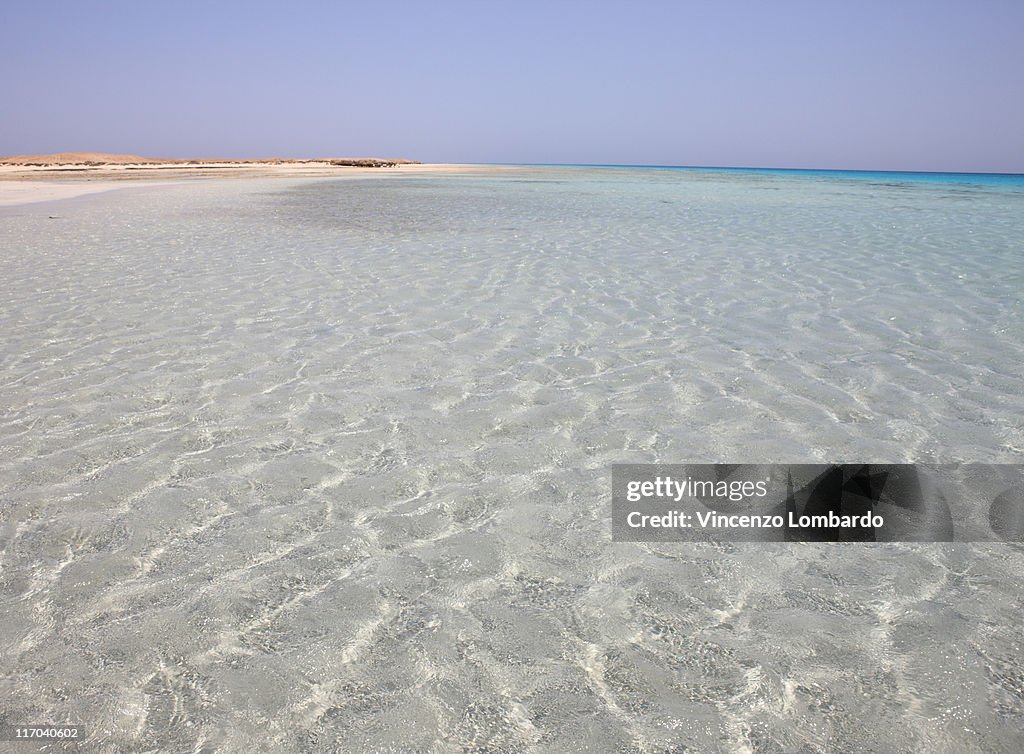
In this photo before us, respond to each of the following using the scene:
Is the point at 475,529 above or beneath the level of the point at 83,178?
beneath

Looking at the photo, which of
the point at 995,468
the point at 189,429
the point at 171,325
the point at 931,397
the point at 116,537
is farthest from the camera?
the point at 171,325

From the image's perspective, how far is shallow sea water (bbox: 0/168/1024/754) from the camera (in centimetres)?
184

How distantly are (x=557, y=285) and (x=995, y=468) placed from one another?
484 centimetres

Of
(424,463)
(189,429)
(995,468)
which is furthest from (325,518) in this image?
(995,468)

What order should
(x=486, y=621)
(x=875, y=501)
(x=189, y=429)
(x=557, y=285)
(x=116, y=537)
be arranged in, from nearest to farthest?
(x=486, y=621) < (x=116, y=537) < (x=875, y=501) < (x=189, y=429) < (x=557, y=285)

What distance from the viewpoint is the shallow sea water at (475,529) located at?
184 centimetres

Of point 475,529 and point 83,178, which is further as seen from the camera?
point 83,178

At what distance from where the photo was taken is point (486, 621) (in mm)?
2182

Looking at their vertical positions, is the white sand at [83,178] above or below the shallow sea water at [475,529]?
above

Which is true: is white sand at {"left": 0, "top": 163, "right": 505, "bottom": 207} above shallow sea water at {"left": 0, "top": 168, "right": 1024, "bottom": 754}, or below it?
above

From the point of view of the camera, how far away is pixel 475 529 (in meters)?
2.70

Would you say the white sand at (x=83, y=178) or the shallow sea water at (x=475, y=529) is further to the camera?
the white sand at (x=83, y=178)

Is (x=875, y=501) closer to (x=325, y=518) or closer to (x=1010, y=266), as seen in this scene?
(x=325, y=518)

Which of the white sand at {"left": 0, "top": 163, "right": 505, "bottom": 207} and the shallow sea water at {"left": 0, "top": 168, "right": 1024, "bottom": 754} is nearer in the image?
the shallow sea water at {"left": 0, "top": 168, "right": 1024, "bottom": 754}
